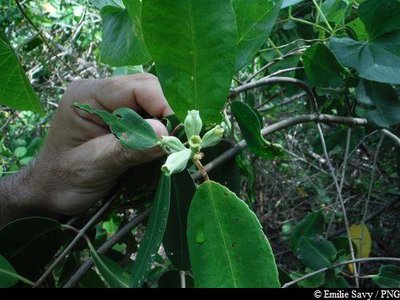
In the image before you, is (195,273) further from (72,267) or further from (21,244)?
(72,267)

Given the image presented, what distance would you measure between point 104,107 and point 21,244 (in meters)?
0.28

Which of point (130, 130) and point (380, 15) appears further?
point (380, 15)

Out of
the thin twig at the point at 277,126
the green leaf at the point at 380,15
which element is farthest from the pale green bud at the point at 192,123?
the green leaf at the point at 380,15

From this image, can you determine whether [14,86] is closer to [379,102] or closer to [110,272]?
[110,272]

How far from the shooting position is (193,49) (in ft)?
1.89

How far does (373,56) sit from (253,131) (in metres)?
0.35

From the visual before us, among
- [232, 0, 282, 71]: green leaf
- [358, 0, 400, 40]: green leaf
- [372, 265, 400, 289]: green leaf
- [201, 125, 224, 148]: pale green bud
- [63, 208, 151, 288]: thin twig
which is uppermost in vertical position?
[232, 0, 282, 71]: green leaf

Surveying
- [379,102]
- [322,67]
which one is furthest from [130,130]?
[379,102]

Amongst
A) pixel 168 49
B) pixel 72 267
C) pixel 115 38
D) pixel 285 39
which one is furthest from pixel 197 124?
pixel 285 39

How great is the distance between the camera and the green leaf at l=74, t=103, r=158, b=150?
59 cm

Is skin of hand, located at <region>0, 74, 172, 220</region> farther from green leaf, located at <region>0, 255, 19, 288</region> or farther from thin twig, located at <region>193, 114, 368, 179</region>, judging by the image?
green leaf, located at <region>0, 255, 19, 288</region>

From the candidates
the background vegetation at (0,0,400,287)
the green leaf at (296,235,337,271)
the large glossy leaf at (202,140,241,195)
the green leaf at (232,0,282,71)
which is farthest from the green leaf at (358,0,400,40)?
the green leaf at (296,235,337,271)

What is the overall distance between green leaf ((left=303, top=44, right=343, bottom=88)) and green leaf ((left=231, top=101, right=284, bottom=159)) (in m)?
0.32

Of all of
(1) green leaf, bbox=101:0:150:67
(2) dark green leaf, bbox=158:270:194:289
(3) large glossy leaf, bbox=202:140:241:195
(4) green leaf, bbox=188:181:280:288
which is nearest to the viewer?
(4) green leaf, bbox=188:181:280:288
